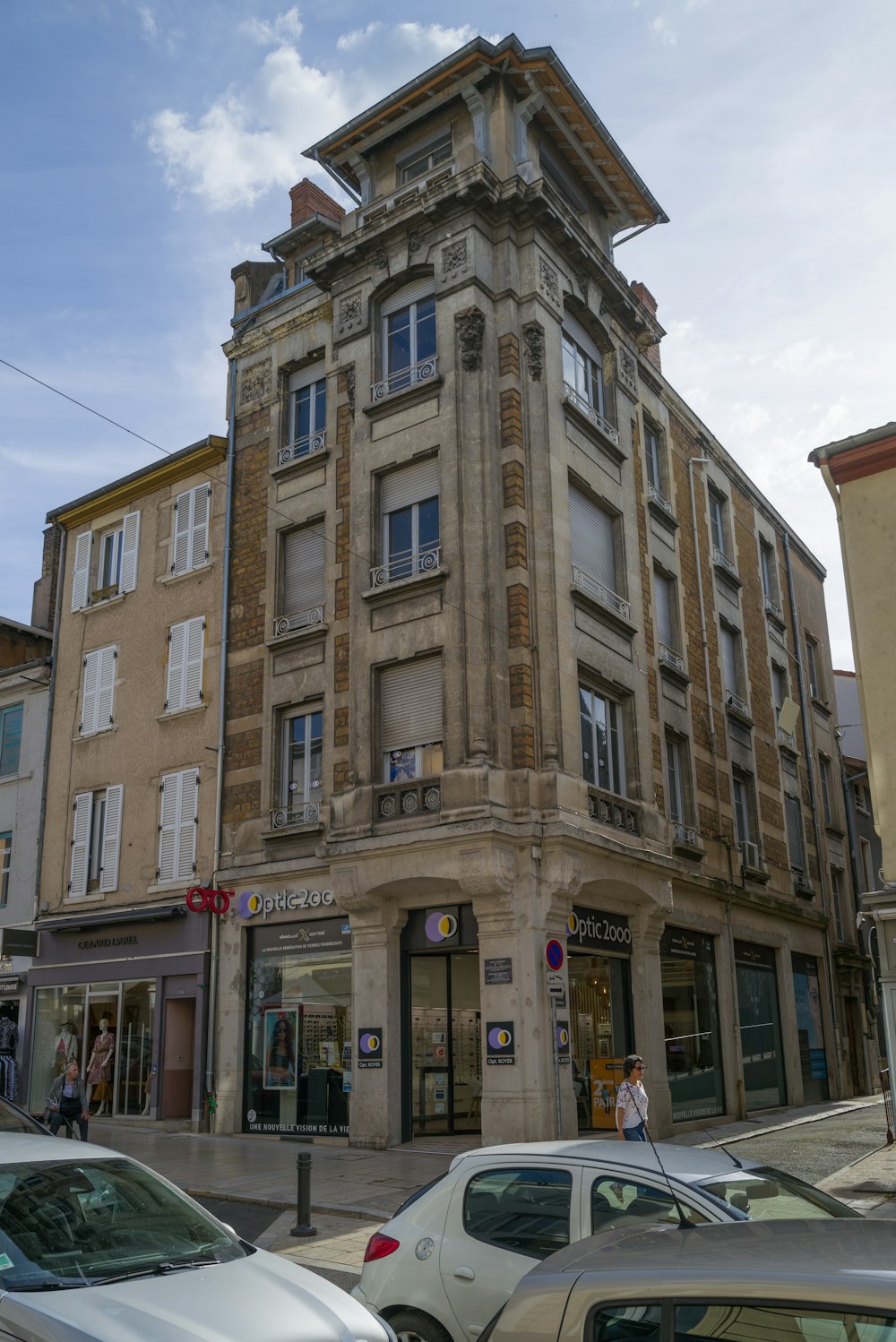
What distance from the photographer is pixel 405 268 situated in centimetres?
1938

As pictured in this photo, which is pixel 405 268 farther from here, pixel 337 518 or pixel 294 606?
pixel 294 606

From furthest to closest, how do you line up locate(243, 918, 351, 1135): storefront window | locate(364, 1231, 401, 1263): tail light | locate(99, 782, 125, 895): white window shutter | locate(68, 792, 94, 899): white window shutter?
locate(68, 792, 94, 899): white window shutter, locate(99, 782, 125, 895): white window shutter, locate(243, 918, 351, 1135): storefront window, locate(364, 1231, 401, 1263): tail light

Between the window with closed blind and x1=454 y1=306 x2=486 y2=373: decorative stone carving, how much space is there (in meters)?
4.05

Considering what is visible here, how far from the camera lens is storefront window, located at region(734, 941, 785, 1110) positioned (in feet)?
73.3

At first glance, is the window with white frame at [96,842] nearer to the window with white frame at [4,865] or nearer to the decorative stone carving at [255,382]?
the window with white frame at [4,865]

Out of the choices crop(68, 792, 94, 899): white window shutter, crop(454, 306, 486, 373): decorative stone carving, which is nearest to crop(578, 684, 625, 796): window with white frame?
crop(454, 306, 486, 373): decorative stone carving

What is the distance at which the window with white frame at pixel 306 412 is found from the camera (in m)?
21.0

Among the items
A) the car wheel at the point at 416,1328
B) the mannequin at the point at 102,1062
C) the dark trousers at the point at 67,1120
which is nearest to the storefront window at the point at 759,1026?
the mannequin at the point at 102,1062

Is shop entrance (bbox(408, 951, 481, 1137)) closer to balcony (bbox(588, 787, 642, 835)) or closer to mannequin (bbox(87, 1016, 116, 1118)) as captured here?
balcony (bbox(588, 787, 642, 835))

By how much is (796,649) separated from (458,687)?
53.0 feet

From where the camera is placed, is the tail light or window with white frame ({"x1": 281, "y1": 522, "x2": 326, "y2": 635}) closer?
the tail light

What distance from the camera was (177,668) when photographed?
21.8 metres

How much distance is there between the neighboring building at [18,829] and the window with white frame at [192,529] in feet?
14.5

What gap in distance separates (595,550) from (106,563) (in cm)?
1091
